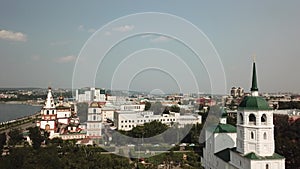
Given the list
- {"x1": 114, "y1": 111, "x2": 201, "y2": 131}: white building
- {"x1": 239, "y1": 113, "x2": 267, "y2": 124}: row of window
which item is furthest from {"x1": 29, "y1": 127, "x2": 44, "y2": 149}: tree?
{"x1": 239, "y1": 113, "x2": 267, "y2": 124}: row of window

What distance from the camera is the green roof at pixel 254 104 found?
9.05m

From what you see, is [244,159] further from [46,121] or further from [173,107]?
[173,107]

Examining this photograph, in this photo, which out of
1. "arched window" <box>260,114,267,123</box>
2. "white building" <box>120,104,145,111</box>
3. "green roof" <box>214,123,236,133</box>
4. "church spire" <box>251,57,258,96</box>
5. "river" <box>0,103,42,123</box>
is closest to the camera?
"arched window" <box>260,114,267,123</box>

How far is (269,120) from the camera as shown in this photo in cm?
900

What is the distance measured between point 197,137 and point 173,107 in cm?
1252

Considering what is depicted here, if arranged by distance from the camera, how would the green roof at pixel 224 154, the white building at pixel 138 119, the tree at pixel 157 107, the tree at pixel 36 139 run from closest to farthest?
the green roof at pixel 224 154 → the tree at pixel 36 139 → the white building at pixel 138 119 → the tree at pixel 157 107

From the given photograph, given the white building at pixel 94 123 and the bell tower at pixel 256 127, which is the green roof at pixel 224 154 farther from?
the white building at pixel 94 123

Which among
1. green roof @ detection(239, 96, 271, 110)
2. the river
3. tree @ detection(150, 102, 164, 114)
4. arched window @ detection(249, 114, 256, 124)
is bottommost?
the river

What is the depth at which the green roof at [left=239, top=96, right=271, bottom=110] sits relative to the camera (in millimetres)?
9048

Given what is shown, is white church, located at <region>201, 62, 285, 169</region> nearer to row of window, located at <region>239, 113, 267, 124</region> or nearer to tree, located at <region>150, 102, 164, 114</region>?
row of window, located at <region>239, 113, 267, 124</region>

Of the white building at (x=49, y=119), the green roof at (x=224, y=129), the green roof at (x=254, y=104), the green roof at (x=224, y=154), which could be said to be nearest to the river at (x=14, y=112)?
the white building at (x=49, y=119)

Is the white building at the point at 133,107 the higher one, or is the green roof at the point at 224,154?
the white building at the point at 133,107

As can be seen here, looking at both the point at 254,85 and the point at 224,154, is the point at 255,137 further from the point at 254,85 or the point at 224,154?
the point at 224,154

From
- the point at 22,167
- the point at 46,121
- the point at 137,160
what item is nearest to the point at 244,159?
the point at 137,160
